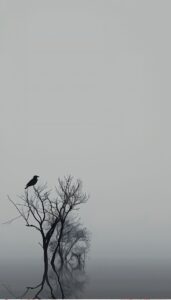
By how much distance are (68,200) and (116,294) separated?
10087mm

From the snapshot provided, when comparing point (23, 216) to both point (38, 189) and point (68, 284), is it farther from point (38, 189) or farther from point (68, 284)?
point (68, 284)

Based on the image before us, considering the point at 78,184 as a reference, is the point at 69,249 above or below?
above

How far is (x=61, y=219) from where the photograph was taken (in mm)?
8148

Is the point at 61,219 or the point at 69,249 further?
the point at 69,249

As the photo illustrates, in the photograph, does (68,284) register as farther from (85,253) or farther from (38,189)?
(38,189)

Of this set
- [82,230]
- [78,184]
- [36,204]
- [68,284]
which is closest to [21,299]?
[36,204]

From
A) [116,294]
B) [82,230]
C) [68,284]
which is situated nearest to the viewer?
[68,284]

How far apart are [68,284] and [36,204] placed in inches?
289

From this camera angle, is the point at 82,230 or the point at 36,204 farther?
the point at 82,230

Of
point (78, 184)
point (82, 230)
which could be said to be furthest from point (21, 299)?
point (82, 230)

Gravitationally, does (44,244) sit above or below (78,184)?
below

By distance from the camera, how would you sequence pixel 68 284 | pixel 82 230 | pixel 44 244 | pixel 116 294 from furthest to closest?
pixel 82 230, pixel 116 294, pixel 68 284, pixel 44 244

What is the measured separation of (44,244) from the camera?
799cm

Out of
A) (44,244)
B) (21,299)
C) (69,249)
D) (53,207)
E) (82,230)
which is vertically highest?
(82,230)
